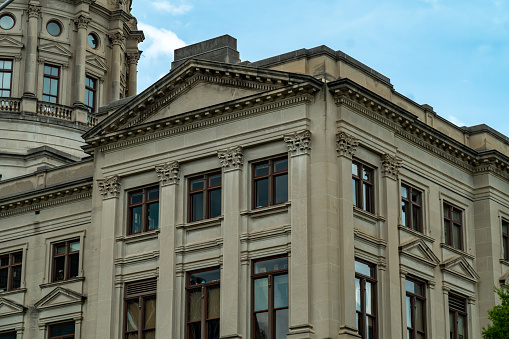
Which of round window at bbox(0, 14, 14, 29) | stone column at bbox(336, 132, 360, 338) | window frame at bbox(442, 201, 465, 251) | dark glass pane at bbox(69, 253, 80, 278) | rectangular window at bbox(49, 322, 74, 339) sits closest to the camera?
stone column at bbox(336, 132, 360, 338)

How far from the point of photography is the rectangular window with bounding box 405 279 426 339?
44.8 meters

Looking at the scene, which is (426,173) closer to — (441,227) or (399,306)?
(441,227)

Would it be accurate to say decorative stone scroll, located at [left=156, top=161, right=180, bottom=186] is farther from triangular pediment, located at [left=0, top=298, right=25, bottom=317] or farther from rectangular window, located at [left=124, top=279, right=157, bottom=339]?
triangular pediment, located at [left=0, top=298, right=25, bottom=317]

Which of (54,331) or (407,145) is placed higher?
(407,145)

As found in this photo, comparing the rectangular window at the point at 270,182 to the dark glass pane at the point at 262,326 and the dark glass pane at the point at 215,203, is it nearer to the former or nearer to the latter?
the dark glass pane at the point at 215,203

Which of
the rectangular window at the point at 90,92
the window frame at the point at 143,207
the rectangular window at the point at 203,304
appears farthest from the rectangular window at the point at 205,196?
the rectangular window at the point at 90,92

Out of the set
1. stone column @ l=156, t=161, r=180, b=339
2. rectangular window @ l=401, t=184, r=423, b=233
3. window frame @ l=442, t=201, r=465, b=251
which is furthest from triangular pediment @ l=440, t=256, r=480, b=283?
stone column @ l=156, t=161, r=180, b=339

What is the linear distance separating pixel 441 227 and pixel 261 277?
9358mm

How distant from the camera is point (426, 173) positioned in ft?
157

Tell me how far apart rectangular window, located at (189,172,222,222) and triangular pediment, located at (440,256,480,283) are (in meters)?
9.62

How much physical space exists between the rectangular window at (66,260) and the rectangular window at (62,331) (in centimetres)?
210

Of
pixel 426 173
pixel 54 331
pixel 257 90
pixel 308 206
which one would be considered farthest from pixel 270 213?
pixel 54 331

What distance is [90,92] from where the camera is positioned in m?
74.4

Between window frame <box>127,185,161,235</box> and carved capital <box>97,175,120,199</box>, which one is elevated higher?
carved capital <box>97,175,120,199</box>
